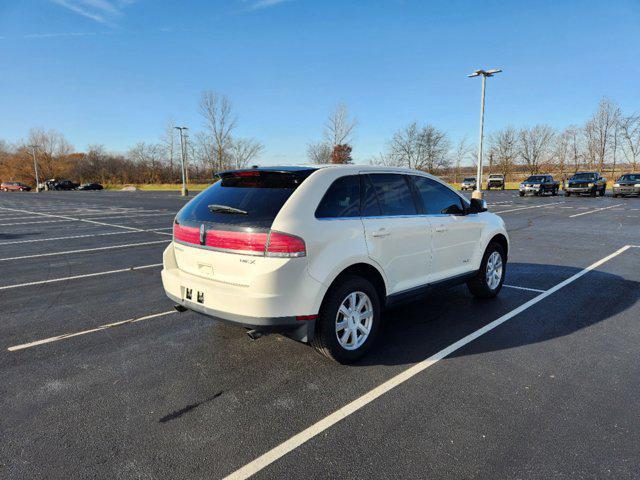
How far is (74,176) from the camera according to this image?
272ft

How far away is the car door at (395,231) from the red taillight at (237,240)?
1.00 meters

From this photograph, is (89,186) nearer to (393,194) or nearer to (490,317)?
(393,194)

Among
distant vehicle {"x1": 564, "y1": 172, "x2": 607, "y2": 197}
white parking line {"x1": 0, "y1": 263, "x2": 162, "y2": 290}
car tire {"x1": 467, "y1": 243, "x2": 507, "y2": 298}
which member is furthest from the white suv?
distant vehicle {"x1": 564, "y1": 172, "x2": 607, "y2": 197}

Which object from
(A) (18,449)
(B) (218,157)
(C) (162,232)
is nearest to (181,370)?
(A) (18,449)

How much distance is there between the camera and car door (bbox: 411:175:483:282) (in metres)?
4.46

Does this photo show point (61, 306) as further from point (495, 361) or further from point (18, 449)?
point (495, 361)

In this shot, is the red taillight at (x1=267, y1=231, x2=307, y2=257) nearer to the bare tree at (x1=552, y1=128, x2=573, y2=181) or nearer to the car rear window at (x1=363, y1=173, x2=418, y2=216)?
the car rear window at (x1=363, y1=173, x2=418, y2=216)

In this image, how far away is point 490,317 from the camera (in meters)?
4.82

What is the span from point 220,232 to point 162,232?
34.4ft

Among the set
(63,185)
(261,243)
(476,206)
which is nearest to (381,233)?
(261,243)

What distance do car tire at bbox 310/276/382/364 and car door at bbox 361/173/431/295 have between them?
0.94 ft

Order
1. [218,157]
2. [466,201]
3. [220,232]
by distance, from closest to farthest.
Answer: [220,232] → [466,201] → [218,157]

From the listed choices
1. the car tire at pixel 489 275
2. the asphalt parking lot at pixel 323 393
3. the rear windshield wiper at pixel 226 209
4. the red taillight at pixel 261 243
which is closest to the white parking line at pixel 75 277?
the asphalt parking lot at pixel 323 393

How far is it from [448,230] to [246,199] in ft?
7.84
